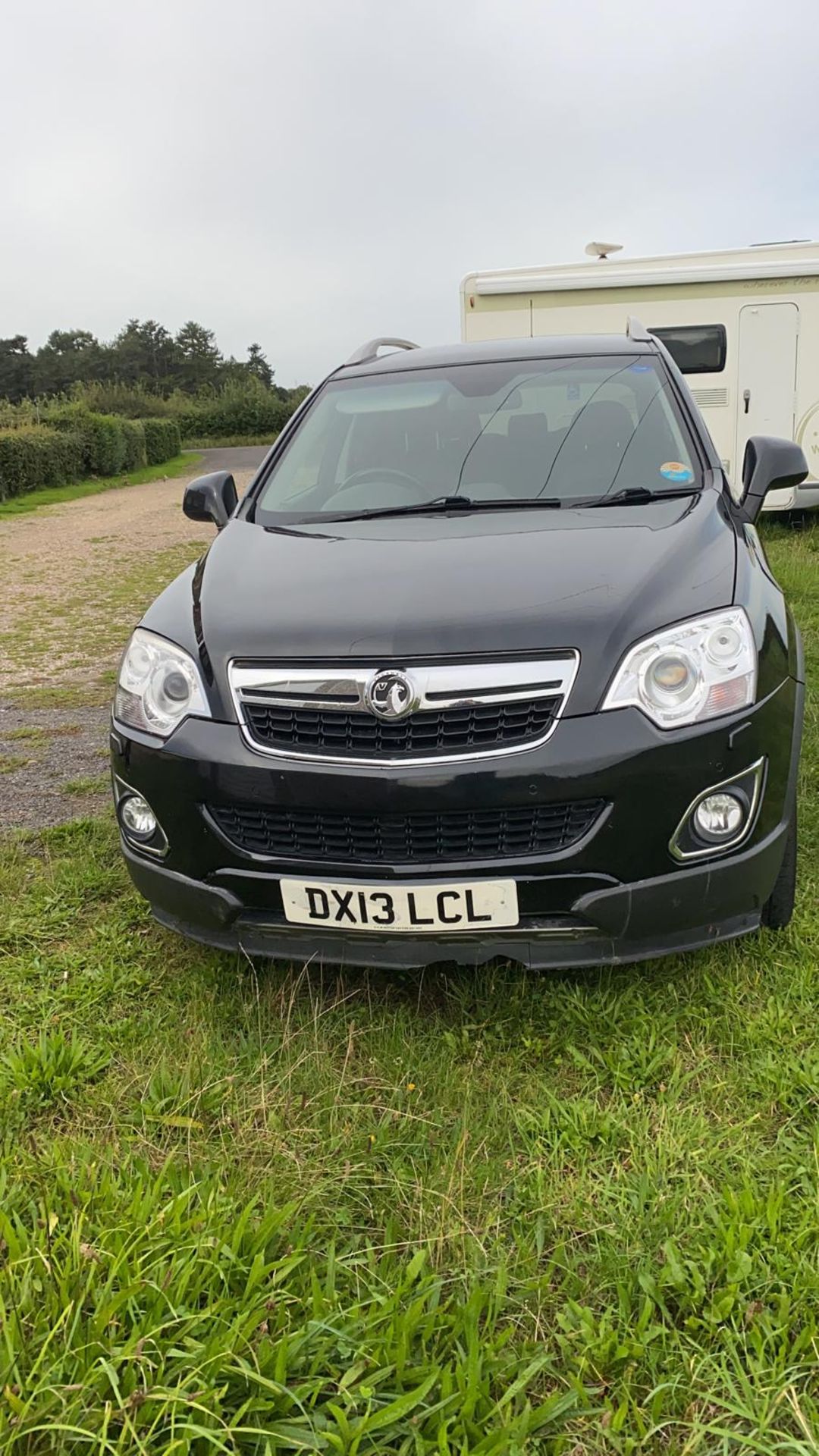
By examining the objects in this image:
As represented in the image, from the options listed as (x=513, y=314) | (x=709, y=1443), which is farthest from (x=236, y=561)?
(x=513, y=314)

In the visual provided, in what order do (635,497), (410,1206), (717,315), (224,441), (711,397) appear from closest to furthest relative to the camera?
1. (410,1206)
2. (635,497)
3. (717,315)
4. (711,397)
5. (224,441)

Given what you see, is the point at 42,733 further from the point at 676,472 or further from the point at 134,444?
the point at 134,444

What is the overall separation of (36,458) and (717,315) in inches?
760

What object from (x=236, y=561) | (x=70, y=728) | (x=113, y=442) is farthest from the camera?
(x=113, y=442)

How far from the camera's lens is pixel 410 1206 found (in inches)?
76.0

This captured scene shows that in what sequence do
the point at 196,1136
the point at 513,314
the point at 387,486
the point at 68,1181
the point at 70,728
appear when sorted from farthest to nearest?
1. the point at 513,314
2. the point at 70,728
3. the point at 387,486
4. the point at 196,1136
5. the point at 68,1181

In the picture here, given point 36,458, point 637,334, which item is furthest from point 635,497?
point 36,458

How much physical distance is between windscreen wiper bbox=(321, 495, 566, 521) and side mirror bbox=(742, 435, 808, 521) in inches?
26.3

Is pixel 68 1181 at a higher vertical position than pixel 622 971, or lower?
higher

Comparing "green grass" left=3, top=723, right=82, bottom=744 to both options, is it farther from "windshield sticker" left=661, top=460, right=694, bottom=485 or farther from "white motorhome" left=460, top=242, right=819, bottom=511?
"white motorhome" left=460, top=242, right=819, bottom=511

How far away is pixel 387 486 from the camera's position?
338 cm

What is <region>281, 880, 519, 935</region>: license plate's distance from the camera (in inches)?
88.3

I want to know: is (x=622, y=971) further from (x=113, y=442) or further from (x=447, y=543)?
(x=113, y=442)

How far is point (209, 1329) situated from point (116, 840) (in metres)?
2.39
